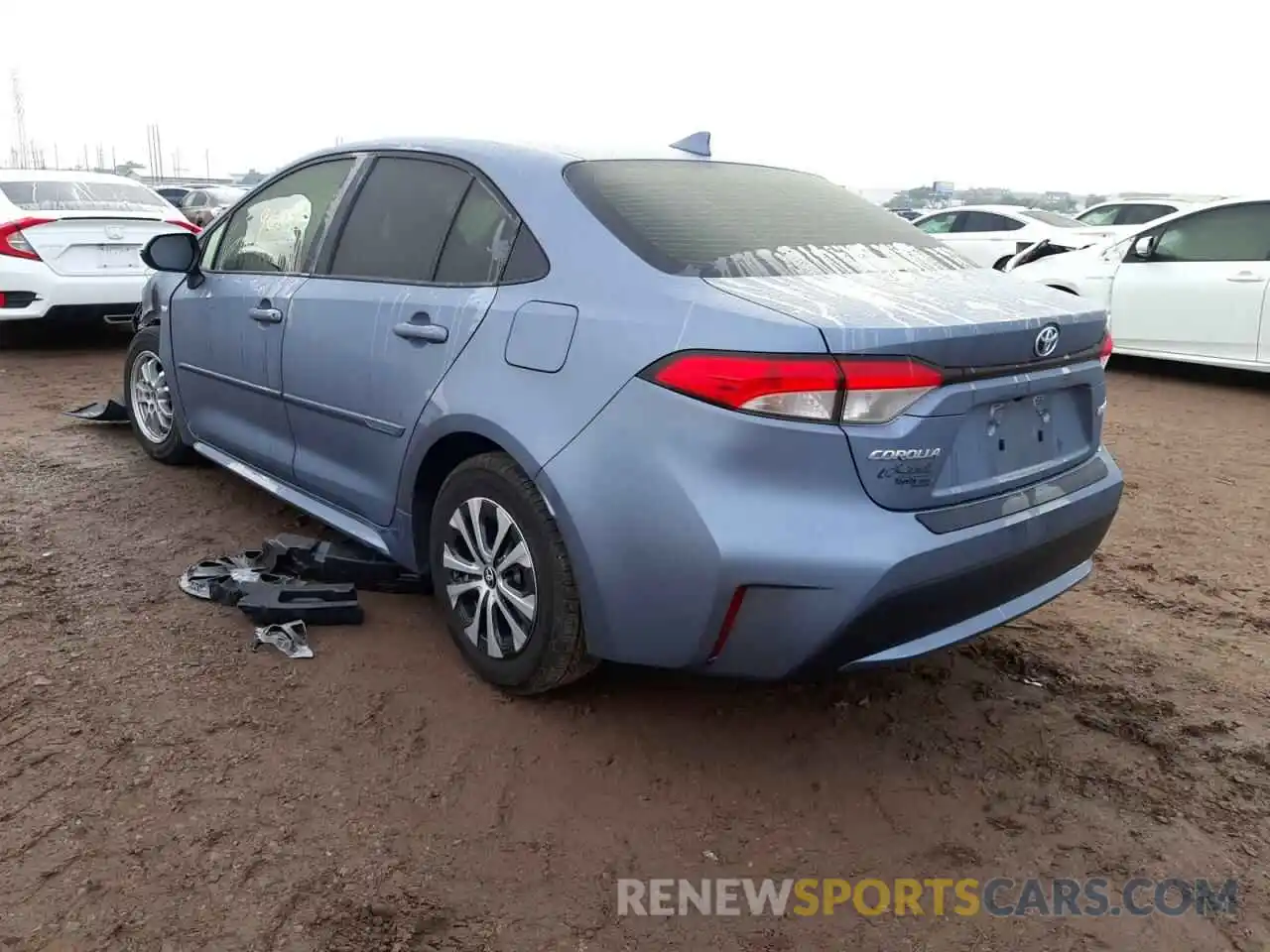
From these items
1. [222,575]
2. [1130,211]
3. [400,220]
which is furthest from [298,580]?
[1130,211]

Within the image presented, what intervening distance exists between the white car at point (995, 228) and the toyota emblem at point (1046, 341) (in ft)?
38.3

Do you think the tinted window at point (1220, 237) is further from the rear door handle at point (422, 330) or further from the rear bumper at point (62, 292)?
the rear bumper at point (62, 292)

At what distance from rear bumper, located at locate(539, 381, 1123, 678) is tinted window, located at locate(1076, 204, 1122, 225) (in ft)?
47.3

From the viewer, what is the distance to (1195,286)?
26.0 feet

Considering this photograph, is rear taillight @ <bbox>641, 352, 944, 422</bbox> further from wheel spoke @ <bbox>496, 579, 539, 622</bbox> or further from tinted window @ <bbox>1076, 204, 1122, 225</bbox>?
tinted window @ <bbox>1076, 204, 1122, 225</bbox>

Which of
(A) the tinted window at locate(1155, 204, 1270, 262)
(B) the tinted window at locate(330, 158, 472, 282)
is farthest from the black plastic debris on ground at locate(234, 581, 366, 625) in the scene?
(A) the tinted window at locate(1155, 204, 1270, 262)

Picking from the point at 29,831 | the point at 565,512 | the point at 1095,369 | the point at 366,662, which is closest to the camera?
the point at 29,831

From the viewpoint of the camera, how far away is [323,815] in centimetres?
245

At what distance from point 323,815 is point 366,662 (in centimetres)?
77

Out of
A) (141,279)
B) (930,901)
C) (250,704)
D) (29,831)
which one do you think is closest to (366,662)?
(250,704)

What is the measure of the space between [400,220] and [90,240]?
5805 mm

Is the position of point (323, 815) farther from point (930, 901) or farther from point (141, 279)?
point (141, 279)

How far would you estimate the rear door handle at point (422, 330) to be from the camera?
2920 mm

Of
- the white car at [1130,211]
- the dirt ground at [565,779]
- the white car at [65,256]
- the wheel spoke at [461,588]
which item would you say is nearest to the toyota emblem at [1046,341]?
the dirt ground at [565,779]
